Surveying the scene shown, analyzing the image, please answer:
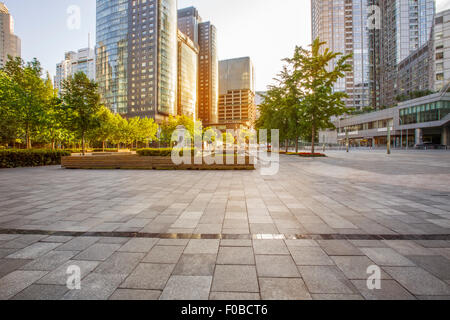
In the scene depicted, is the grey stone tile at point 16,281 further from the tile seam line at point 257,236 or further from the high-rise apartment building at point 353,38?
the high-rise apartment building at point 353,38

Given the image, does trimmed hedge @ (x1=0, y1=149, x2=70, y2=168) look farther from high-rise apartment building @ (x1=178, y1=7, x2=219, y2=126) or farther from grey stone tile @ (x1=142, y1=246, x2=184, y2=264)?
high-rise apartment building @ (x1=178, y1=7, x2=219, y2=126)

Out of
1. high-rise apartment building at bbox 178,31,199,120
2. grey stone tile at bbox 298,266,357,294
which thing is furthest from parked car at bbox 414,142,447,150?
high-rise apartment building at bbox 178,31,199,120

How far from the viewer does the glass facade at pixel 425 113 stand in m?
49.3

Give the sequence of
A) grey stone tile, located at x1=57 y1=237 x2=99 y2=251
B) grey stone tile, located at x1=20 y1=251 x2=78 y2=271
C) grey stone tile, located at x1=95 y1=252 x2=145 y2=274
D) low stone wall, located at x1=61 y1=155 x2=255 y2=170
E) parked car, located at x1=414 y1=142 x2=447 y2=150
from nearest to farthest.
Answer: grey stone tile, located at x1=95 y1=252 x2=145 y2=274 → grey stone tile, located at x1=20 y1=251 x2=78 y2=271 → grey stone tile, located at x1=57 y1=237 x2=99 y2=251 → low stone wall, located at x1=61 y1=155 x2=255 y2=170 → parked car, located at x1=414 y1=142 x2=447 y2=150

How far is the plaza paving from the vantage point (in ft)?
7.89

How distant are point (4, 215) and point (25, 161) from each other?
1811 cm

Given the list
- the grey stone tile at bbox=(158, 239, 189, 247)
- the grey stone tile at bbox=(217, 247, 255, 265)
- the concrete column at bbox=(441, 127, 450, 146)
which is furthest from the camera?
the concrete column at bbox=(441, 127, 450, 146)

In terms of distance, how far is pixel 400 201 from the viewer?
6.26 meters

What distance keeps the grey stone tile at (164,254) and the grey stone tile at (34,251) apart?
5.59ft

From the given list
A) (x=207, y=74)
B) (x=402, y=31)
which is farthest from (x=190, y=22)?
(x=402, y=31)

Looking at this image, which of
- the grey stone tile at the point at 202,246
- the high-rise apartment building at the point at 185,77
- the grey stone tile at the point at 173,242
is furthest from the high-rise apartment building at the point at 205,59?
the grey stone tile at the point at 202,246

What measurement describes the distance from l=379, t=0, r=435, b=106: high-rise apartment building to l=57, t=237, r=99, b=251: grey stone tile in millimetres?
128833

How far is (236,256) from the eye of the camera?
315 centimetres
